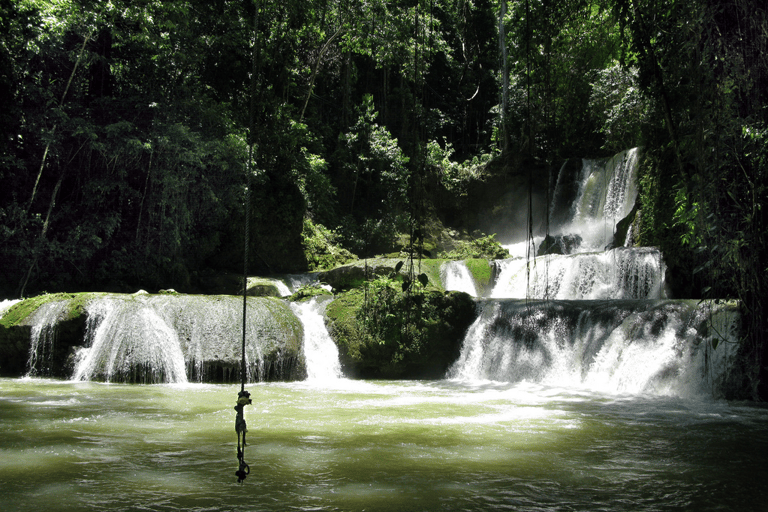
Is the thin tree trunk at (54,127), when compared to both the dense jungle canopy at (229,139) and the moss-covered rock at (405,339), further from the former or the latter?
the moss-covered rock at (405,339)

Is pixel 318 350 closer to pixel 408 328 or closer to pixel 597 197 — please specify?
pixel 408 328

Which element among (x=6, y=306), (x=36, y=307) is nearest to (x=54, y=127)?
(x=6, y=306)

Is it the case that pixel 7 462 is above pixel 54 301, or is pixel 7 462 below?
below

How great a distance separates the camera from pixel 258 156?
59.2 ft

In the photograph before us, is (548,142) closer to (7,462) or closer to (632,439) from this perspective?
(632,439)

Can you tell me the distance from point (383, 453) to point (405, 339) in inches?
226

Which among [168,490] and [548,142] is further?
[548,142]

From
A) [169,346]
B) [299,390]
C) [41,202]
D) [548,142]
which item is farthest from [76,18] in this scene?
[548,142]

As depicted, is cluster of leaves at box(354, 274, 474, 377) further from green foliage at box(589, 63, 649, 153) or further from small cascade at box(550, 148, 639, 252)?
green foliage at box(589, 63, 649, 153)

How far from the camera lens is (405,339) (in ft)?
35.2

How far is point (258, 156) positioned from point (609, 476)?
15.5 metres

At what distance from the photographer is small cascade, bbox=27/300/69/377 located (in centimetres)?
1020

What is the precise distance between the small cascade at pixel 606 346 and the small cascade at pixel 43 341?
703 cm

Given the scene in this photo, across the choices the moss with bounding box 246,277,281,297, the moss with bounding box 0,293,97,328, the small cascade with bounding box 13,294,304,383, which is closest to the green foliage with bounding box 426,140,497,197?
the moss with bounding box 246,277,281,297
